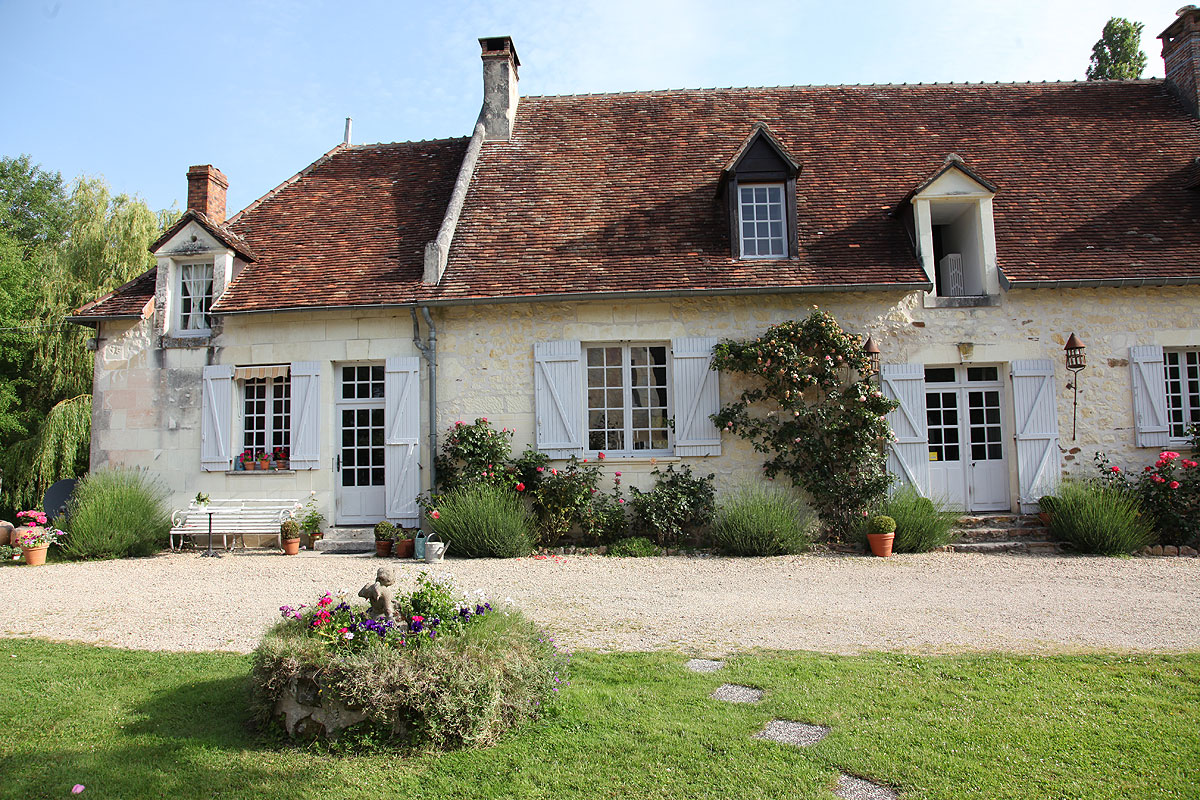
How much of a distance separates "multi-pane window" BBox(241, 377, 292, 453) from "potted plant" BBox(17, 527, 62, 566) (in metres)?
2.44

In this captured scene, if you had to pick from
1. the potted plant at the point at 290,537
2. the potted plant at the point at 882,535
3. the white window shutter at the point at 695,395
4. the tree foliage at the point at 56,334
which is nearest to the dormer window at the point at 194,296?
the potted plant at the point at 290,537

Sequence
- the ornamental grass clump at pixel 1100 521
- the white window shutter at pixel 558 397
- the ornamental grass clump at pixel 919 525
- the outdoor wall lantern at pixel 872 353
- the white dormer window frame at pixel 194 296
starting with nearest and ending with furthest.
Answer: the ornamental grass clump at pixel 1100 521, the ornamental grass clump at pixel 919 525, the outdoor wall lantern at pixel 872 353, the white window shutter at pixel 558 397, the white dormer window frame at pixel 194 296

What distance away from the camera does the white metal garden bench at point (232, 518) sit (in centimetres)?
1006

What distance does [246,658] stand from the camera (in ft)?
16.2

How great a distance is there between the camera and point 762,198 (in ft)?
35.6

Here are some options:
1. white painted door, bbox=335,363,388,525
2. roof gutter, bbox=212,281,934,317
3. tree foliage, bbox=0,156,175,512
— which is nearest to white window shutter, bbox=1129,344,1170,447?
roof gutter, bbox=212,281,934,317

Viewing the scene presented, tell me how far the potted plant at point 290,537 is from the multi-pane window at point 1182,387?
11.3 metres

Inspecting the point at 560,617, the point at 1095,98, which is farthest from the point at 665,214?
the point at 1095,98

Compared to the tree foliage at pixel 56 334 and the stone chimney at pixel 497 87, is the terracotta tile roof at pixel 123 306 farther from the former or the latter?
the stone chimney at pixel 497 87

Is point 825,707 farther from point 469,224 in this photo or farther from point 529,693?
point 469,224

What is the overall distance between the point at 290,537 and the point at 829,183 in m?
8.84

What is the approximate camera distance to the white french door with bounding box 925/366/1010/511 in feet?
34.0

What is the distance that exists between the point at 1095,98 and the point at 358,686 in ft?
47.3

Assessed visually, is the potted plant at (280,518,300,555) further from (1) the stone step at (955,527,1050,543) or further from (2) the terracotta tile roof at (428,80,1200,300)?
(1) the stone step at (955,527,1050,543)
